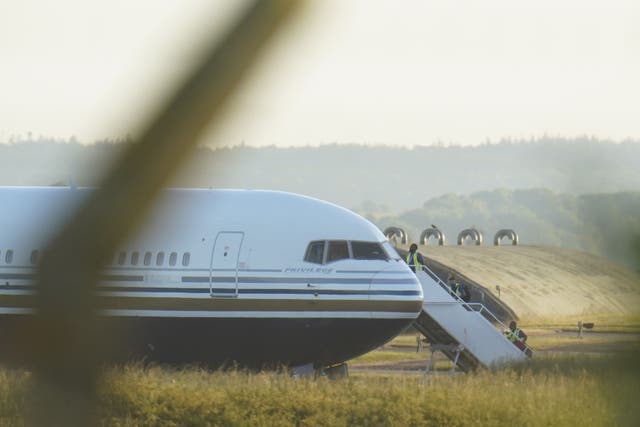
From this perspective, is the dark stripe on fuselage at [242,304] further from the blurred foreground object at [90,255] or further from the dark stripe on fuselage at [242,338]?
the blurred foreground object at [90,255]

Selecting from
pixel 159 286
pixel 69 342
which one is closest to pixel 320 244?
pixel 159 286

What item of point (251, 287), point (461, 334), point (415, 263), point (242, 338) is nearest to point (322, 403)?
point (251, 287)

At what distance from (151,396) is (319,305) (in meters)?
6.65

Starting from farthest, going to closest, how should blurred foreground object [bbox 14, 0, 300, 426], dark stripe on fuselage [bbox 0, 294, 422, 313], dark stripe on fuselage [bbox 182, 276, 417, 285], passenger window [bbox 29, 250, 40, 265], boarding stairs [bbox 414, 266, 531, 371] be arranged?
boarding stairs [bbox 414, 266, 531, 371]
passenger window [bbox 29, 250, 40, 265]
dark stripe on fuselage [bbox 182, 276, 417, 285]
dark stripe on fuselage [bbox 0, 294, 422, 313]
blurred foreground object [bbox 14, 0, 300, 426]

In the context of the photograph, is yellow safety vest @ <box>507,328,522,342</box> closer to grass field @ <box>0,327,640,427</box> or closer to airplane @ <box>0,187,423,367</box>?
airplane @ <box>0,187,423,367</box>

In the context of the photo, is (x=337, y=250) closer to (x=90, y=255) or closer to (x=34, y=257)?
(x=90, y=255)

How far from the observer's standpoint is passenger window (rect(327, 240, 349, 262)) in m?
24.5

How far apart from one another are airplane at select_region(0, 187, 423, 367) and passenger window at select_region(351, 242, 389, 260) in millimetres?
27

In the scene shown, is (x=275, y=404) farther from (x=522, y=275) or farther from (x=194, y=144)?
(x=522, y=275)

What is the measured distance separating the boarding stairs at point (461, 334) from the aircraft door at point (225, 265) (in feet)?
18.7

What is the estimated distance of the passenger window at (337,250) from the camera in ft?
80.3

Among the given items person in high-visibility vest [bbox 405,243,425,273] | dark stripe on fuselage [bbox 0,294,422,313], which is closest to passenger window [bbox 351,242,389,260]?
dark stripe on fuselage [bbox 0,294,422,313]

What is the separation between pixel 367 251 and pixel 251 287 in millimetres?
2742

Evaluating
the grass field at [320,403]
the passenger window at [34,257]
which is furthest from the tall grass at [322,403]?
the passenger window at [34,257]
